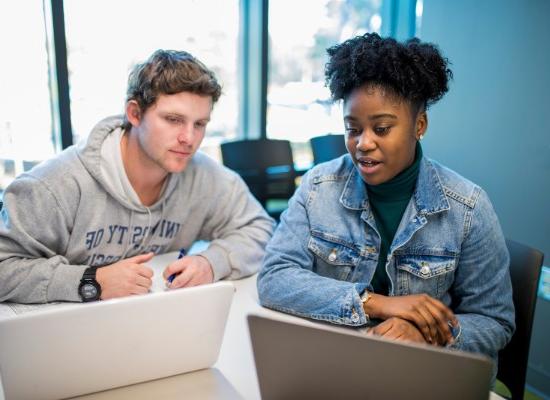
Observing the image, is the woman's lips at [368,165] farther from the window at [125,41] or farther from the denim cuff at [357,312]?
the window at [125,41]

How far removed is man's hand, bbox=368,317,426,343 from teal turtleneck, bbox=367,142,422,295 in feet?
0.70

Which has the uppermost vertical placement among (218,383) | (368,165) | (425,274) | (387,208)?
(368,165)

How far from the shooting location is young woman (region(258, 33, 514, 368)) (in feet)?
3.93

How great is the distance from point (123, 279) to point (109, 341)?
17.0 inches

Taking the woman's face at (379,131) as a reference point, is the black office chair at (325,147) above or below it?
below

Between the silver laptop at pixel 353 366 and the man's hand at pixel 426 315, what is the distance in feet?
1.35

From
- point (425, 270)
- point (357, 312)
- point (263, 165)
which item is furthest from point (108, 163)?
point (263, 165)

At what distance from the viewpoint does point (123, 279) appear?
1318mm

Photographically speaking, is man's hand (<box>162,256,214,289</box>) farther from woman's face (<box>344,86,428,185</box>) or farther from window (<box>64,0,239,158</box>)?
window (<box>64,0,239,158</box>)

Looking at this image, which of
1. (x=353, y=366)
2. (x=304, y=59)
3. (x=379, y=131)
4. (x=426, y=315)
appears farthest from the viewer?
(x=304, y=59)

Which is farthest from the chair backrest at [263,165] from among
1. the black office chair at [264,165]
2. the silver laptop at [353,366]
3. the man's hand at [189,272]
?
the silver laptop at [353,366]

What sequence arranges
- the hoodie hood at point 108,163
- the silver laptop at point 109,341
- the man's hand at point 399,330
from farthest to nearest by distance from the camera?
the hoodie hood at point 108,163 → the man's hand at point 399,330 → the silver laptop at point 109,341

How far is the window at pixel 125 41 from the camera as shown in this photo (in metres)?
2.90

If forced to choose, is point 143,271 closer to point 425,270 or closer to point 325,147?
point 425,270
